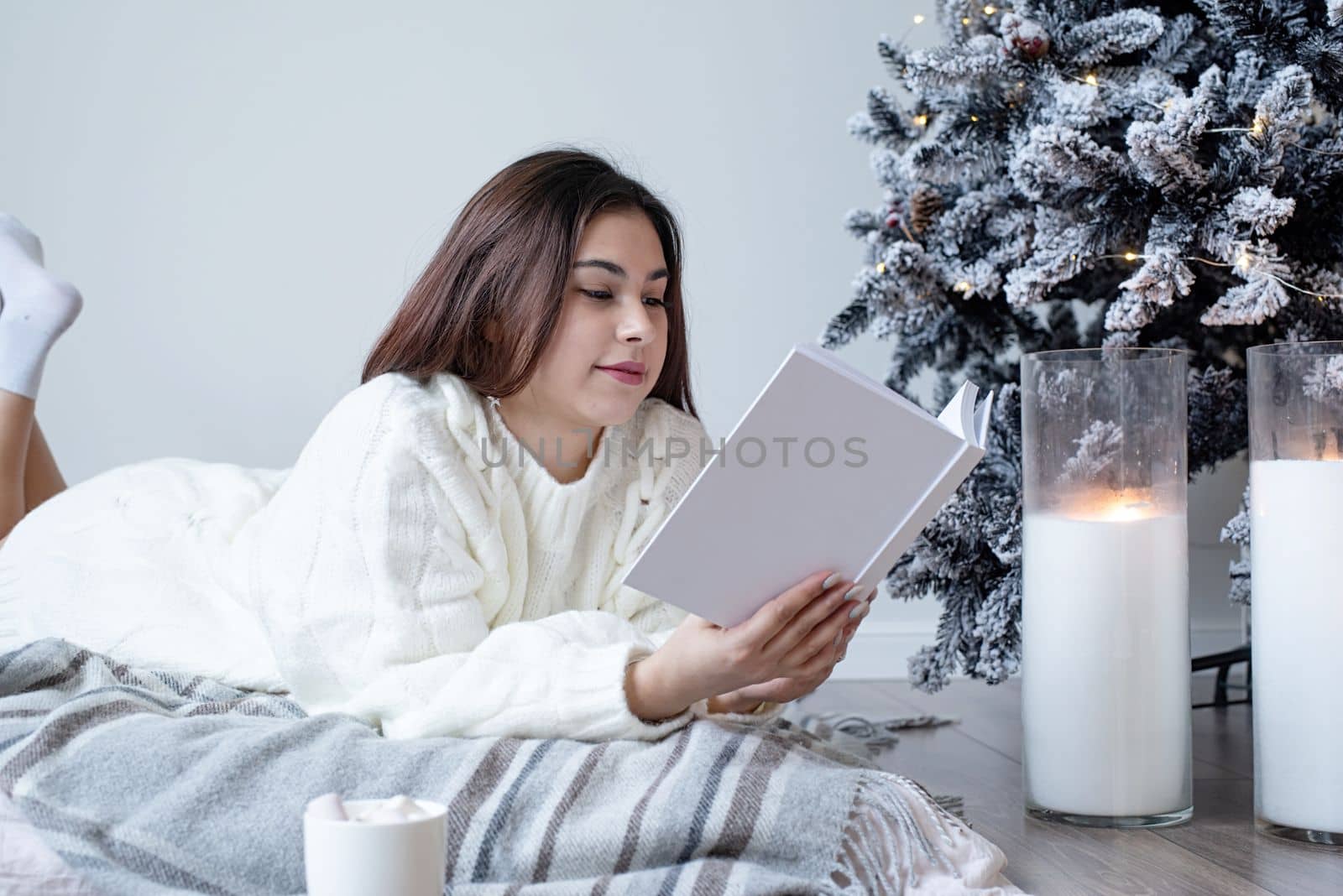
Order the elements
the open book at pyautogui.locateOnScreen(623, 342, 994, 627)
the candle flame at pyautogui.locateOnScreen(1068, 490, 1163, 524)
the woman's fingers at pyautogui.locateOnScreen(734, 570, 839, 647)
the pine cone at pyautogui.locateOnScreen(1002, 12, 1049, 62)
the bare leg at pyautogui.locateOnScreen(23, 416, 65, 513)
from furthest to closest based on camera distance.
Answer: the bare leg at pyautogui.locateOnScreen(23, 416, 65, 513) → the pine cone at pyautogui.locateOnScreen(1002, 12, 1049, 62) → the candle flame at pyautogui.locateOnScreen(1068, 490, 1163, 524) → the woman's fingers at pyautogui.locateOnScreen(734, 570, 839, 647) → the open book at pyautogui.locateOnScreen(623, 342, 994, 627)

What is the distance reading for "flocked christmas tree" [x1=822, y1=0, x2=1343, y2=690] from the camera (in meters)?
1.32

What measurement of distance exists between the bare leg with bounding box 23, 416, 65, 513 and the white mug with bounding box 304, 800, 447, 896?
51.7 inches

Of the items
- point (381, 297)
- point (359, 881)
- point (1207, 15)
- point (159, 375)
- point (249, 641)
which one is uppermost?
point (1207, 15)

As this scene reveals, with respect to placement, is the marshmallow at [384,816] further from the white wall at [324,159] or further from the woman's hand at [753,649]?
the white wall at [324,159]

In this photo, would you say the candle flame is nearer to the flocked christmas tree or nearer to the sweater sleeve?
the flocked christmas tree

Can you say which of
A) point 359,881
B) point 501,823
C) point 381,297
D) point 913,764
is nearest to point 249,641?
point 501,823

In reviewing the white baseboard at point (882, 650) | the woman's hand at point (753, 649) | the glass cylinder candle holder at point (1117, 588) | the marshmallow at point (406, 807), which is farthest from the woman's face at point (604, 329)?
the white baseboard at point (882, 650)

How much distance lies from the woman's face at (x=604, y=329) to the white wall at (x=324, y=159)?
975mm

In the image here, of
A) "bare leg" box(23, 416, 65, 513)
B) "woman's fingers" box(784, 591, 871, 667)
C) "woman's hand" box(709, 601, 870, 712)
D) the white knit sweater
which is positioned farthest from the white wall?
"woman's fingers" box(784, 591, 871, 667)

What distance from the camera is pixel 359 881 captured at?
75cm

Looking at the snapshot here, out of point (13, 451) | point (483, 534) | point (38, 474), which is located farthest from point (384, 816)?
point (38, 474)

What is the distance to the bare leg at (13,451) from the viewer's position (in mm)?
1704

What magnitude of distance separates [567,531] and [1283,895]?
781mm

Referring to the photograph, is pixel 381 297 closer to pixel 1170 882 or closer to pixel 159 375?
pixel 159 375
